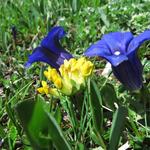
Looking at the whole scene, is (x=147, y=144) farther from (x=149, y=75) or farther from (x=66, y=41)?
(x=66, y=41)

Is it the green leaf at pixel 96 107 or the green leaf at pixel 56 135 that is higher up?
the green leaf at pixel 56 135

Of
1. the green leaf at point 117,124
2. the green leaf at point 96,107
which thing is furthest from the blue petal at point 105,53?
the green leaf at point 117,124

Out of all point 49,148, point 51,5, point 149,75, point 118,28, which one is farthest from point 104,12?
point 49,148

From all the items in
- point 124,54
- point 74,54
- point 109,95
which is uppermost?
point 124,54

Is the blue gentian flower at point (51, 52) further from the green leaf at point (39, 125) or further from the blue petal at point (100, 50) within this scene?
the green leaf at point (39, 125)

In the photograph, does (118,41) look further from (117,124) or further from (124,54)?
(117,124)

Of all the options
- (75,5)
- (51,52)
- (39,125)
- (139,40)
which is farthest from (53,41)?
(75,5)
